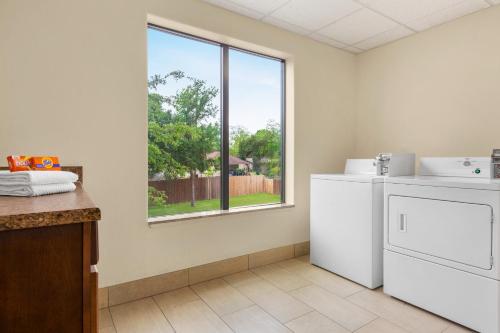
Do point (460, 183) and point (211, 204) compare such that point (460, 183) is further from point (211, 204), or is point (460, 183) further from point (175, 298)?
point (175, 298)

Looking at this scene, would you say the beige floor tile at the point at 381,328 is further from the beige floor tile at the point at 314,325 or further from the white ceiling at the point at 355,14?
the white ceiling at the point at 355,14

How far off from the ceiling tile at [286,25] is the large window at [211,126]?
0.33 metres

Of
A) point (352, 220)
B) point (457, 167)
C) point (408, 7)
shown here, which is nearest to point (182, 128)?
point (352, 220)

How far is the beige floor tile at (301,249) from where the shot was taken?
3035 millimetres

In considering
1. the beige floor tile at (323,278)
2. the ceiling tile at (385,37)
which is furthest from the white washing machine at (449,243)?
the ceiling tile at (385,37)

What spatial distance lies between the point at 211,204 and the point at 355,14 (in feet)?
6.92

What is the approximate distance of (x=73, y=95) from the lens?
1.88 meters

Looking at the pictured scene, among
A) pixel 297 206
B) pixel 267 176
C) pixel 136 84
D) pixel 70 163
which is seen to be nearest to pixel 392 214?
pixel 297 206

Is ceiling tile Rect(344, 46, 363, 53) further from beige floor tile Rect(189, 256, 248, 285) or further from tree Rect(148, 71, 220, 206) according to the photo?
beige floor tile Rect(189, 256, 248, 285)

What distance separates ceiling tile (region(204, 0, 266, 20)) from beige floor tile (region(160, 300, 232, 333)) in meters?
2.35

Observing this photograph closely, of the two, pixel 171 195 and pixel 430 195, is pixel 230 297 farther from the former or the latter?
pixel 430 195

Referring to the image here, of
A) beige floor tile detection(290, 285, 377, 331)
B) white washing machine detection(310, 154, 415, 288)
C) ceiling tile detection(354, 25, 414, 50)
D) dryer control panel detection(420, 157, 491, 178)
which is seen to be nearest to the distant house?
white washing machine detection(310, 154, 415, 288)

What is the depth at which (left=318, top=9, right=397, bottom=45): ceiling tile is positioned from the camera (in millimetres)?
2568

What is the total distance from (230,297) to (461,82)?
2700mm
